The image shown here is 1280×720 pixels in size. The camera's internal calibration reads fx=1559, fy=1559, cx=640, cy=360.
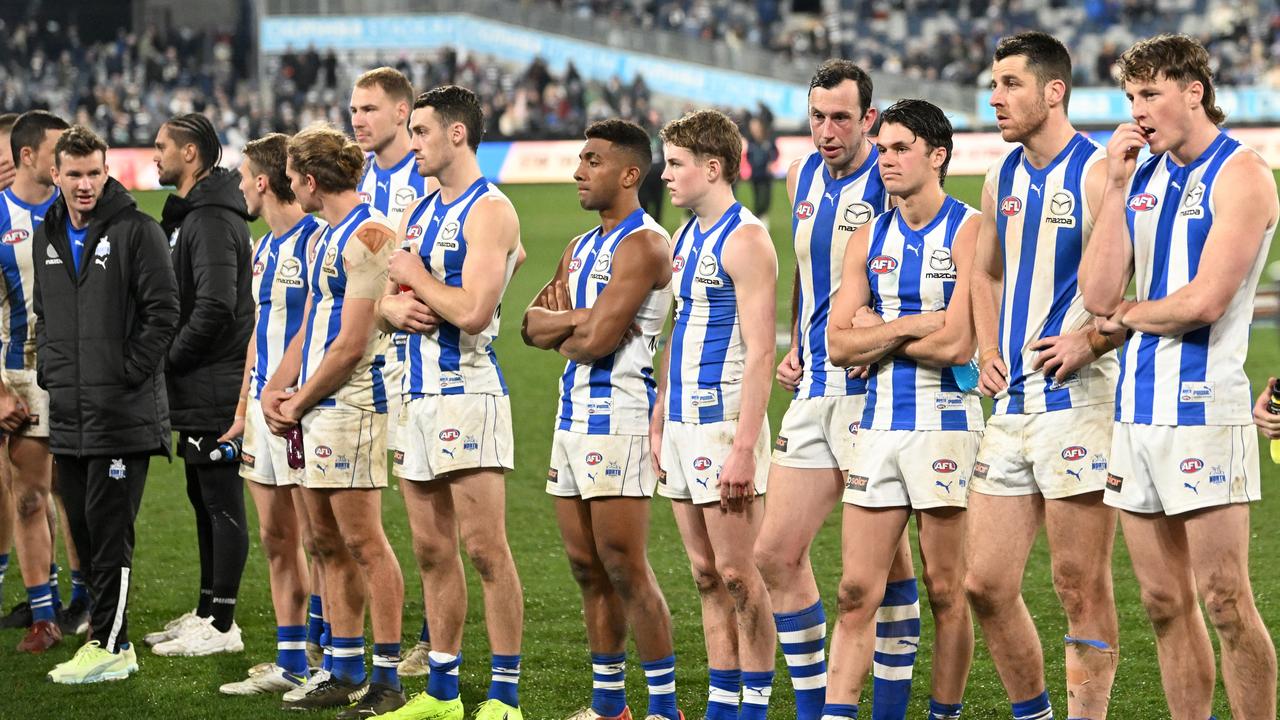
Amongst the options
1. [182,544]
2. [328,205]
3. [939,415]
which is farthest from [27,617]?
[939,415]

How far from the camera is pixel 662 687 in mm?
5750

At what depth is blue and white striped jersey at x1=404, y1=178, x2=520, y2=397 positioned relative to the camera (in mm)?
5812

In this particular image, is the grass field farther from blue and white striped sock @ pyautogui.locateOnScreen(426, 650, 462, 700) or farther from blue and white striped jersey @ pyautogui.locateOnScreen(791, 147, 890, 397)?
blue and white striped jersey @ pyautogui.locateOnScreen(791, 147, 890, 397)

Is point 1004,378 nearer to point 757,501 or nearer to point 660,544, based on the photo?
point 757,501

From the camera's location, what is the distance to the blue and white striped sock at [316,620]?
23.0 ft

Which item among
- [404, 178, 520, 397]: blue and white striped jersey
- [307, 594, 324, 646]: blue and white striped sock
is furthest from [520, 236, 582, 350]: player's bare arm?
[307, 594, 324, 646]: blue and white striped sock

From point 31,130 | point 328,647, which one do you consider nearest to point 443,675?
point 328,647

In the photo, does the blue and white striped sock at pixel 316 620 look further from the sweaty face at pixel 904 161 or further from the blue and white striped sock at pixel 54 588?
the sweaty face at pixel 904 161

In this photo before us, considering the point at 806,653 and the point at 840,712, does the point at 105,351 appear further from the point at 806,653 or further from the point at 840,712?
the point at 840,712

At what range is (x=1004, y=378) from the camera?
4.94 metres

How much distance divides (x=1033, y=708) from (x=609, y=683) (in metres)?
1.59

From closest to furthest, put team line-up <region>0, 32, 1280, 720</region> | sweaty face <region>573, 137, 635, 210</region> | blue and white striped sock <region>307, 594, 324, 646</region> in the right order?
1. team line-up <region>0, 32, 1280, 720</region>
2. sweaty face <region>573, 137, 635, 210</region>
3. blue and white striped sock <region>307, 594, 324, 646</region>

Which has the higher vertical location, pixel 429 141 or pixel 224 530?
pixel 429 141

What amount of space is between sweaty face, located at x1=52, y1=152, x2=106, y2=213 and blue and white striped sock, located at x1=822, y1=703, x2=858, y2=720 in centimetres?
384
